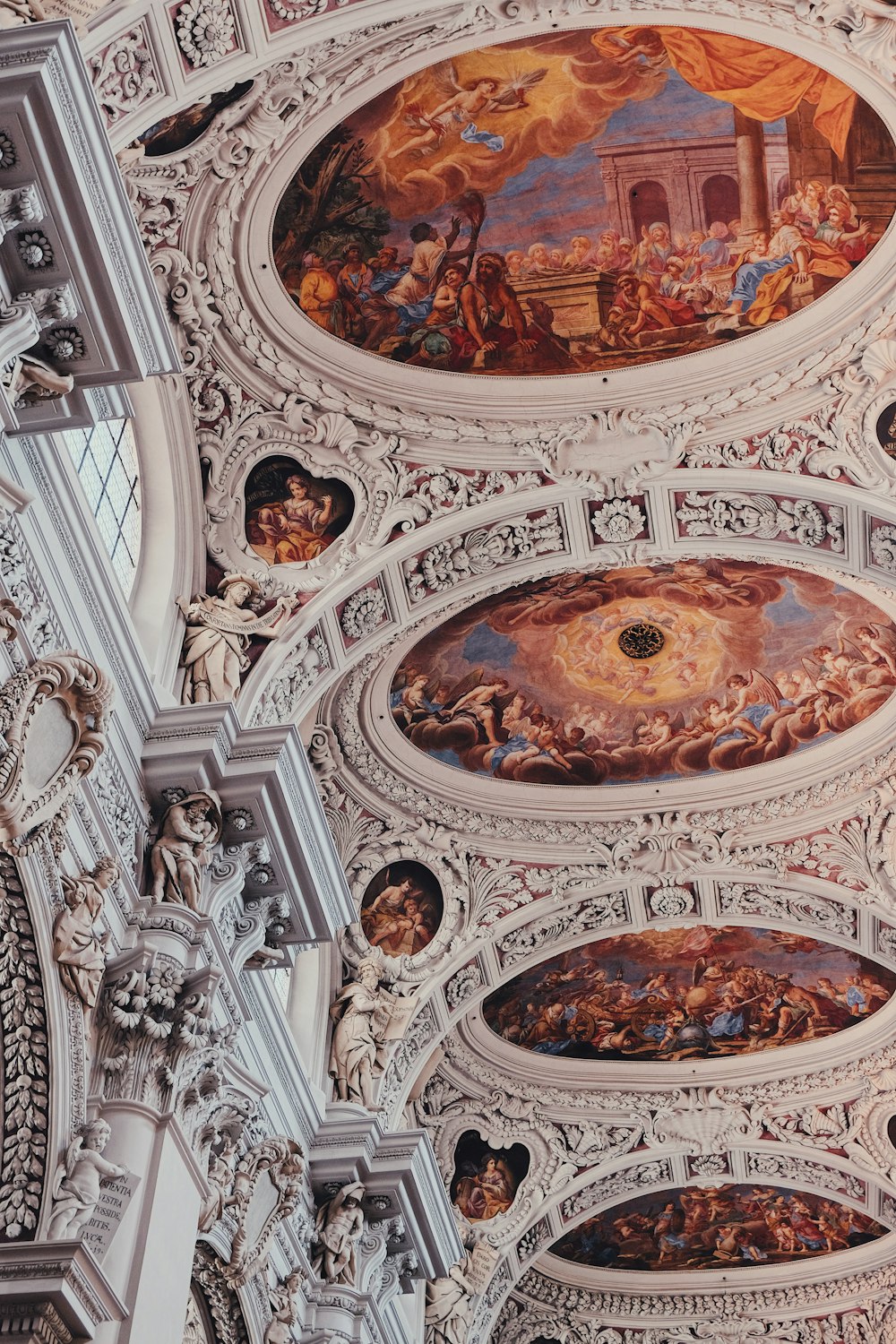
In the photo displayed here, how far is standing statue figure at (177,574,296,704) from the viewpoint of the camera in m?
13.9

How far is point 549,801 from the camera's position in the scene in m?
19.3

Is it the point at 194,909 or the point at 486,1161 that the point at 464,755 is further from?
the point at 194,909

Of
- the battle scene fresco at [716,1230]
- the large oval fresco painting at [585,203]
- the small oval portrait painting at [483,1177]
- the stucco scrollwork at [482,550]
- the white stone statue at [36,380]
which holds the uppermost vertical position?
the large oval fresco painting at [585,203]

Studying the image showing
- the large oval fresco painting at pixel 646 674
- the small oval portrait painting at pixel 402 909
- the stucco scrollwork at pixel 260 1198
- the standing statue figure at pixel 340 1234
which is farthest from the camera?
the small oval portrait painting at pixel 402 909

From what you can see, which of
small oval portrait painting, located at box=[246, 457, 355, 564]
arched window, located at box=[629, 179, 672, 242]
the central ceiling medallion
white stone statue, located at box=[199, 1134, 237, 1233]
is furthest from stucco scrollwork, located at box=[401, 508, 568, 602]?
white stone statue, located at box=[199, 1134, 237, 1233]

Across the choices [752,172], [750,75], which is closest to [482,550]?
[752,172]

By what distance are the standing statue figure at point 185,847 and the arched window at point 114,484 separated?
6.21 feet

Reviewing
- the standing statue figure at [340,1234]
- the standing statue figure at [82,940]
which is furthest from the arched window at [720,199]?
the standing statue figure at [340,1234]

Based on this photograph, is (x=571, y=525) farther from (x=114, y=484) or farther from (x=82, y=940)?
(x=82, y=940)

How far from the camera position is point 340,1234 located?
15359 millimetres

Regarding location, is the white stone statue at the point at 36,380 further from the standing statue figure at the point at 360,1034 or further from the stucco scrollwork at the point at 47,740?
the standing statue figure at the point at 360,1034

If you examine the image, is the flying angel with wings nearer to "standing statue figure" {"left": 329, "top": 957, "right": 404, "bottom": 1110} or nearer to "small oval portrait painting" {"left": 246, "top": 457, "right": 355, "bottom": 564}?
"small oval portrait painting" {"left": 246, "top": 457, "right": 355, "bottom": 564}

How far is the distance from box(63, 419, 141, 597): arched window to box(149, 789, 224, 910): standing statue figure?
1892mm

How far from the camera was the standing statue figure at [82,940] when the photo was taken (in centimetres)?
1013
